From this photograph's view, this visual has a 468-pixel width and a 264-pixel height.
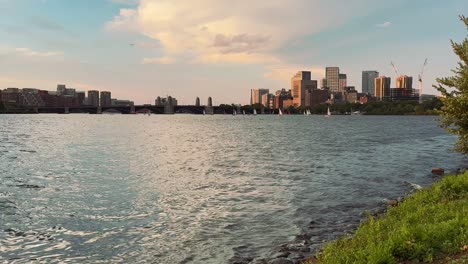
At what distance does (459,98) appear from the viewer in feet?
85.7

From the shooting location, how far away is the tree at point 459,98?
26125 mm

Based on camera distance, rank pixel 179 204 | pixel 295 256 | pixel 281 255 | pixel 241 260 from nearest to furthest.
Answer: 1. pixel 241 260
2. pixel 295 256
3. pixel 281 255
4. pixel 179 204

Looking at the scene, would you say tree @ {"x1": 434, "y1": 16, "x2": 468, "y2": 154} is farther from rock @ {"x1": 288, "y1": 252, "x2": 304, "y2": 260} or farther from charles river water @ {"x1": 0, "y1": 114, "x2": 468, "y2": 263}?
rock @ {"x1": 288, "y1": 252, "x2": 304, "y2": 260}

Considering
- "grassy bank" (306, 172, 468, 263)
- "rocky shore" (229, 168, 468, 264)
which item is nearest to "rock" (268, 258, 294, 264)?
"rocky shore" (229, 168, 468, 264)

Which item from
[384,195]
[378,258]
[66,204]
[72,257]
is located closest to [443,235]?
[378,258]

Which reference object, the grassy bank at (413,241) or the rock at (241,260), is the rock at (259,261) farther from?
the grassy bank at (413,241)

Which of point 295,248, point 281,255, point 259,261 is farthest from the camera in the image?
point 295,248

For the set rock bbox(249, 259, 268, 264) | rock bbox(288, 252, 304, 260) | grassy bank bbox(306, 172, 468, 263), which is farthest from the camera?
rock bbox(288, 252, 304, 260)

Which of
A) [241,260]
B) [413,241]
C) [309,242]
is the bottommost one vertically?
[241,260]

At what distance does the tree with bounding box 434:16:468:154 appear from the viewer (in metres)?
26.1

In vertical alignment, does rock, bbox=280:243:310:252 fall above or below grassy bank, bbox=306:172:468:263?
below

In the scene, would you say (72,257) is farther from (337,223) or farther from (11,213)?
(337,223)

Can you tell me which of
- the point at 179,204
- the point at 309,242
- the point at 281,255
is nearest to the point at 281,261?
the point at 281,255

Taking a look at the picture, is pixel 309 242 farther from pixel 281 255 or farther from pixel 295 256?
pixel 281 255
